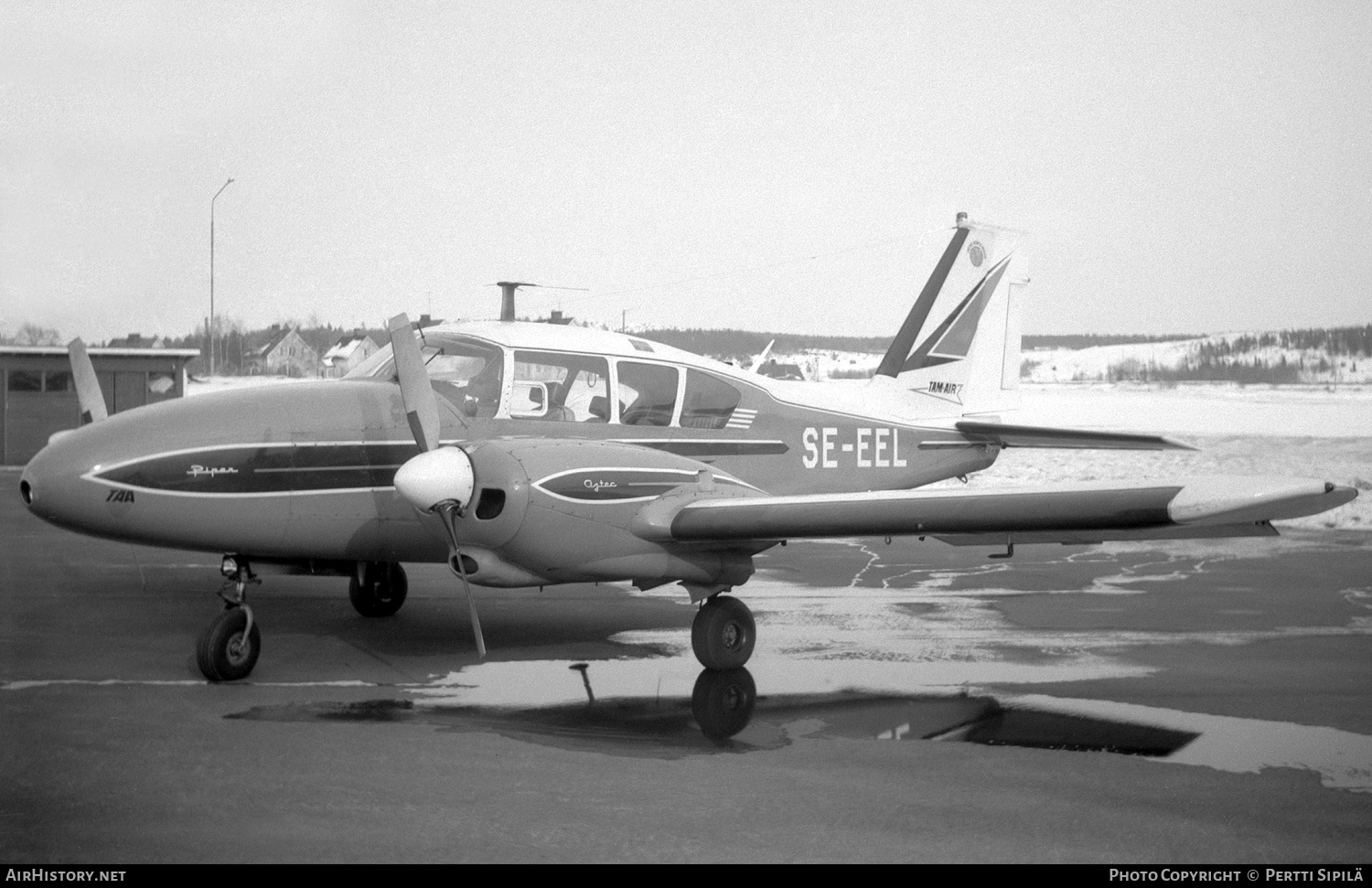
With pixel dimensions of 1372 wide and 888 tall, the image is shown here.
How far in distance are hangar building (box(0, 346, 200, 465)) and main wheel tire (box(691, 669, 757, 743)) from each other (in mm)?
26642

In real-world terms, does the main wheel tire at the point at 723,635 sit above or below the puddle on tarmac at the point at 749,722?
above

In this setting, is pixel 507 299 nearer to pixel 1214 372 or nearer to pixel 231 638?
pixel 231 638

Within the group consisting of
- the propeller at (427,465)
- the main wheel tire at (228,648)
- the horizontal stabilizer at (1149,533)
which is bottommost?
the main wheel tire at (228,648)

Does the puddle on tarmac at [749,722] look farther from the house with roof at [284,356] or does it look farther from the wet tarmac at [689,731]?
the house with roof at [284,356]

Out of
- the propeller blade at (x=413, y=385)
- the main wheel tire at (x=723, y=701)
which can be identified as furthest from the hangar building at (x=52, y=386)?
the main wheel tire at (x=723, y=701)

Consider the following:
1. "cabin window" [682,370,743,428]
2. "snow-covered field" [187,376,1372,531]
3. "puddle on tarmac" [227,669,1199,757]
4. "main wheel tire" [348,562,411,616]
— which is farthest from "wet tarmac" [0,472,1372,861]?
"snow-covered field" [187,376,1372,531]

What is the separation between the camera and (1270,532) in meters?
6.82

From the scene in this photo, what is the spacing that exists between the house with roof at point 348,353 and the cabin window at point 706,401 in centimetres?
258

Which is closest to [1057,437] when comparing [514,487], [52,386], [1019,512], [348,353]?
[1019,512]

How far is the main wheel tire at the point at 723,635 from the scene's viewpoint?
336 inches

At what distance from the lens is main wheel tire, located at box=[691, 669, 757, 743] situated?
7.12m

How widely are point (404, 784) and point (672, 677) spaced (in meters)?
3.02
